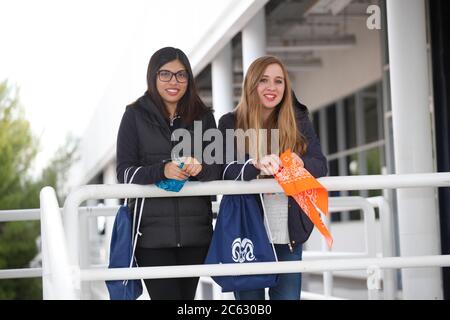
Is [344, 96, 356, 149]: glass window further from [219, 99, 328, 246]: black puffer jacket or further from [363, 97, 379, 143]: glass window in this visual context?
[219, 99, 328, 246]: black puffer jacket

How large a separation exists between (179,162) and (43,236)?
69cm

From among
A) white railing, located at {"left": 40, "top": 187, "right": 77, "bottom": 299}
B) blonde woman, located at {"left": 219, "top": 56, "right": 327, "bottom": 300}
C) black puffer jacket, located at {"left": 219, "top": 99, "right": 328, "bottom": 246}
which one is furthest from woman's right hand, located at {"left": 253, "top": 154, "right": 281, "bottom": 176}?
white railing, located at {"left": 40, "top": 187, "right": 77, "bottom": 299}

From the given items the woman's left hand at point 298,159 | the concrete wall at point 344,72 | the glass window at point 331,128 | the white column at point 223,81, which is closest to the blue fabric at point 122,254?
the woman's left hand at point 298,159

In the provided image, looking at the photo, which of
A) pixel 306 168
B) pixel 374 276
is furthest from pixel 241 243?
pixel 374 276

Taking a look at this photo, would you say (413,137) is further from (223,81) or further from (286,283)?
(223,81)

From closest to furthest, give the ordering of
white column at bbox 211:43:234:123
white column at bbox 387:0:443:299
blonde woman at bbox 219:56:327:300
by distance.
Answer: blonde woman at bbox 219:56:327:300, white column at bbox 387:0:443:299, white column at bbox 211:43:234:123

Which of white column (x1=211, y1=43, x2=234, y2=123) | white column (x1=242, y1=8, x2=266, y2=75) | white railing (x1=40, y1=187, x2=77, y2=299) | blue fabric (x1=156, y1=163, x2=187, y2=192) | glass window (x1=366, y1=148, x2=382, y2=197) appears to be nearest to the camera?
white railing (x1=40, y1=187, x2=77, y2=299)

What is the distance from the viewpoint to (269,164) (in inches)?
140

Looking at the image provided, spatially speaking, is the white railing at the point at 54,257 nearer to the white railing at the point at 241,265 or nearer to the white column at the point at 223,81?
the white railing at the point at 241,265

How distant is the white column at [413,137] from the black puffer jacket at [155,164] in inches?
96.1

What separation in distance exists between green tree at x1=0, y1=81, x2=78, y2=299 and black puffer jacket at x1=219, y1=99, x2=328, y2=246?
24.4m

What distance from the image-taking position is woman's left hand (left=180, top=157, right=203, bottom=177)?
3461mm

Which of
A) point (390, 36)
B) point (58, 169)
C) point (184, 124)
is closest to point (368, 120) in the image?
point (390, 36)

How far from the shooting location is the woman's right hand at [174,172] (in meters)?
3.41
